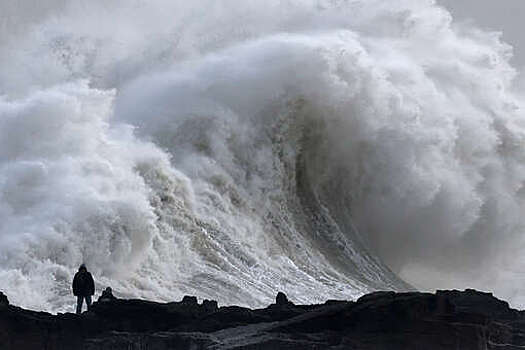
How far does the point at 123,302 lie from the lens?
18203 millimetres

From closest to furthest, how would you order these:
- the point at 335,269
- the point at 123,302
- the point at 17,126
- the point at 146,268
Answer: the point at 123,302, the point at 146,268, the point at 17,126, the point at 335,269

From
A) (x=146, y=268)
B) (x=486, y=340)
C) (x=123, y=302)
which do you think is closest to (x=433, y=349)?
(x=486, y=340)

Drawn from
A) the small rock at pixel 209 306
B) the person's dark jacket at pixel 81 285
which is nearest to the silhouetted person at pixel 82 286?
the person's dark jacket at pixel 81 285

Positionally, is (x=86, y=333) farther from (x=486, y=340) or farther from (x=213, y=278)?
(x=213, y=278)

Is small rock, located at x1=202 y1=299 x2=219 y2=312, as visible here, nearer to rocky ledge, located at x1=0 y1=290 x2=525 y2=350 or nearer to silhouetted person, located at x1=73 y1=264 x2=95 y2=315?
rocky ledge, located at x1=0 y1=290 x2=525 y2=350

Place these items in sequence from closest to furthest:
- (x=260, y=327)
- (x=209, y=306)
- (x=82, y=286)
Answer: (x=260, y=327) → (x=209, y=306) → (x=82, y=286)

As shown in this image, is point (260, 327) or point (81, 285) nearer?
point (260, 327)

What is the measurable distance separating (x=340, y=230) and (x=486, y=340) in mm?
15834

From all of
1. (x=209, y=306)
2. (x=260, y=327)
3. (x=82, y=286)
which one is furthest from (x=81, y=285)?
(x=260, y=327)

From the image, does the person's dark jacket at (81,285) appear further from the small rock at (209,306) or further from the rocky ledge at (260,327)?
the small rock at (209,306)

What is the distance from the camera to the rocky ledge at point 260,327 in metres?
16.7

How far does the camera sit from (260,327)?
690 inches

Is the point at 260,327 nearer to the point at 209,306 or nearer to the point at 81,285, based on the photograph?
the point at 209,306

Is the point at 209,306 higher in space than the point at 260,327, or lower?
higher
